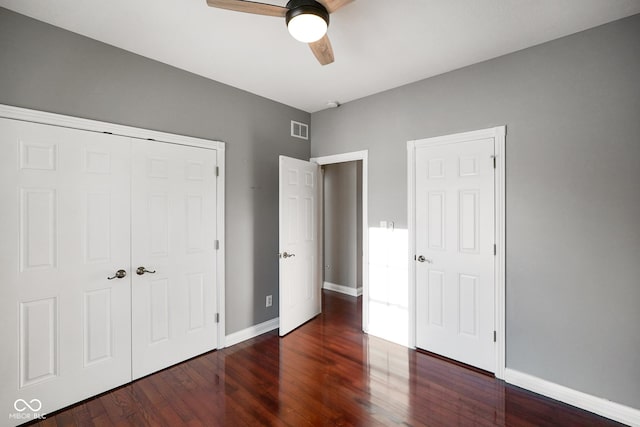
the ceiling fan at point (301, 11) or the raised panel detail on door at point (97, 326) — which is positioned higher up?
the ceiling fan at point (301, 11)

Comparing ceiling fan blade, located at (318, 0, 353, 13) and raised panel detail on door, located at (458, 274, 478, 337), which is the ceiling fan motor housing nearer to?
ceiling fan blade, located at (318, 0, 353, 13)

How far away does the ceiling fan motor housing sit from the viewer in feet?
5.35

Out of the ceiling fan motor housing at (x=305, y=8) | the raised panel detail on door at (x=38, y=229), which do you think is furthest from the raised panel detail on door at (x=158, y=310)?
the ceiling fan motor housing at (x=305, y=8)

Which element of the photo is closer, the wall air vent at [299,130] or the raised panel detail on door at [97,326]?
the raised panel detail on door at [97,326]

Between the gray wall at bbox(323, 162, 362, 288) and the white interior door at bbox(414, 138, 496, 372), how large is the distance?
6.41 ft

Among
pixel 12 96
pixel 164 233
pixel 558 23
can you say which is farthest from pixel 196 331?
pixel 558 23

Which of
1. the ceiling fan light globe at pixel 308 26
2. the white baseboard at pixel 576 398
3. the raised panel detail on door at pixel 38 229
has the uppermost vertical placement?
the ceiling fan light globe at pixel 308 26

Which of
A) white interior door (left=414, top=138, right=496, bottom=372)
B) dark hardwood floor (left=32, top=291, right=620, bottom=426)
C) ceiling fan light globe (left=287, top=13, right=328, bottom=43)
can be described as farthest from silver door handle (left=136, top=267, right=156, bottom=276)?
white interior door (left=414, top=138, right=496, bottom=372)

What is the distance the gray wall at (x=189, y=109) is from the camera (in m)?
2.06

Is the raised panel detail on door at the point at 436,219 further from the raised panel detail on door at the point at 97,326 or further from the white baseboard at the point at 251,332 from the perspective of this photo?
the raised panel detail on door at the point at 97,326

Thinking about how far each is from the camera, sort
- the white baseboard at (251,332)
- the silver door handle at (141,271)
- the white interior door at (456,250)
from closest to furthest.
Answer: the silver door handle at (141,271) → the white interior door at (456,250) → the white baseboard at (251,332)

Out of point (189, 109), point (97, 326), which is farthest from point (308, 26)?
point (97, 326)

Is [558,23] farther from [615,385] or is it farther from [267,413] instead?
[267,413]

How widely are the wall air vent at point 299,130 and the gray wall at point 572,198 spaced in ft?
6.23
